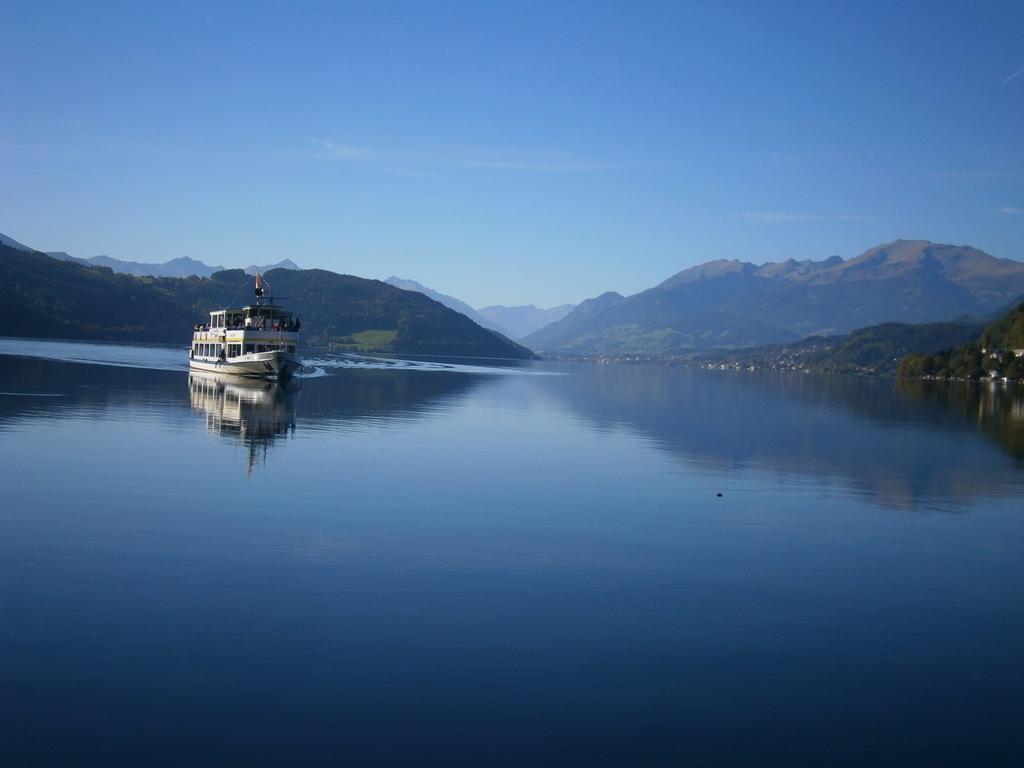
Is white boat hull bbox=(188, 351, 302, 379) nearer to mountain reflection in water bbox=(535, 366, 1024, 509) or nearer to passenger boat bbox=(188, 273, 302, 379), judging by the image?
passenger boat bbox=(188, 273, 302, 379)

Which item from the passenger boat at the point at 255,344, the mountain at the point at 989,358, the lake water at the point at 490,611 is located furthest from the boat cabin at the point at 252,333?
the mountain at the point at 989,358

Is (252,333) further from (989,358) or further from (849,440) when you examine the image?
(989,358)

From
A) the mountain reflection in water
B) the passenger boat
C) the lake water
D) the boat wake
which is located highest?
the passenger boat

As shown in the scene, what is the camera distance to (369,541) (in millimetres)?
18266

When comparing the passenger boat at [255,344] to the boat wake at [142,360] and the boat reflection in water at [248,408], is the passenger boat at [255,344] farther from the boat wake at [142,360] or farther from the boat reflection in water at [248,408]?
the boat wake at [142,360]

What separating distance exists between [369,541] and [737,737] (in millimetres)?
9532

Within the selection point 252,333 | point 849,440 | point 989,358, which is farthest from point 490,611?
point 989,358

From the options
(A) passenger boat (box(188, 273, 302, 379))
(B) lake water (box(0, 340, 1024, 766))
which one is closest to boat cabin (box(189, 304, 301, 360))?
(A) passenger boat (box(188, 273, 302, 379))

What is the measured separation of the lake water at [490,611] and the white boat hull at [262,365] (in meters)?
44.8

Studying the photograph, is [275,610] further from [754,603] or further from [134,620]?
[754,603]

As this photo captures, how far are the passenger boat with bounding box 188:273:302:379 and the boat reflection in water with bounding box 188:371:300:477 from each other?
5.00 feet

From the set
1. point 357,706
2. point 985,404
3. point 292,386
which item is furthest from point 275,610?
point 985,404

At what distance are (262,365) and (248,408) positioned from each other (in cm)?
3006

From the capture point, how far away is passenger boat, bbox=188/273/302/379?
7688 cm
